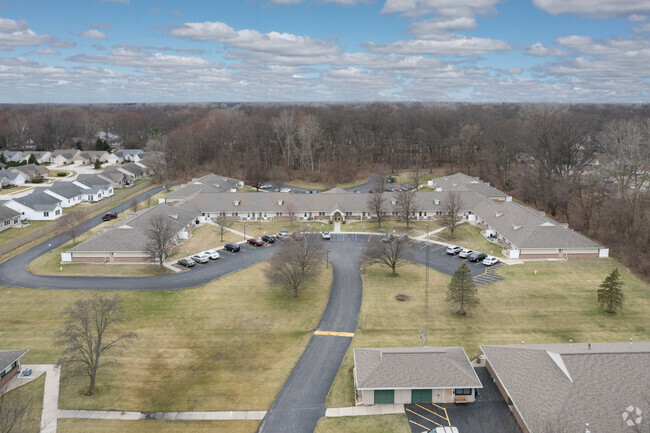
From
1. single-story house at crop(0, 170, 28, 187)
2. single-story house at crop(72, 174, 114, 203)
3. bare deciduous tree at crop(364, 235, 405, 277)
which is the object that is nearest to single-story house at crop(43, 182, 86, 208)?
single-story house at crop(72, 174, 114, 203)

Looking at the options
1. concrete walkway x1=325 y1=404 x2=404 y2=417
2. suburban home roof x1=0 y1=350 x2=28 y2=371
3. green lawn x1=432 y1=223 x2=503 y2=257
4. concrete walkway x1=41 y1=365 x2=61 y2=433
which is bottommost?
concrete walkway x1=41 y1=365 x2=61 y2=433

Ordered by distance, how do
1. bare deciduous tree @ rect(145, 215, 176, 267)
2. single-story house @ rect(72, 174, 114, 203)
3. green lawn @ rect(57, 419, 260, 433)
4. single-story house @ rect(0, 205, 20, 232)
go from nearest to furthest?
green lawn @ rect(57, 419, 260, 433) → bare deciduous tree @ rect(145, 215, 176, 267) → single-story house @ rect(0, 205, 20, 232) → single-story house @ rect(72, 174, 114, 203)

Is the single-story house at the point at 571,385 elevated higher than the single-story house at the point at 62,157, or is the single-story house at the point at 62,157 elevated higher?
the single-story house at the point at 62,157

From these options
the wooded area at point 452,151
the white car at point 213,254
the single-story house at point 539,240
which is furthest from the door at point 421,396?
the wooded area at point 452,151

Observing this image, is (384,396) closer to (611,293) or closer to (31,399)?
(31,399)

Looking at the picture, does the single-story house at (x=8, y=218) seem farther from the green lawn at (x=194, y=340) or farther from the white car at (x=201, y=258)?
the white car at (x=201, y=258)

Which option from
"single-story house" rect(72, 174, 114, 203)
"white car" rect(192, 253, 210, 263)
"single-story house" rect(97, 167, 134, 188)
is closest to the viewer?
"white car" rect(192, 253, 210, 263)

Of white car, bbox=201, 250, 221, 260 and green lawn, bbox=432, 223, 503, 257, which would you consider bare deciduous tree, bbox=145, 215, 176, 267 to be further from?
green lawn, bbox=432, 223, 503, 257

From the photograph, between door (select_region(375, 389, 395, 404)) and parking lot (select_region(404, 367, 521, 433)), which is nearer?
parking lot (select_region(404, 367, 521, 433))
